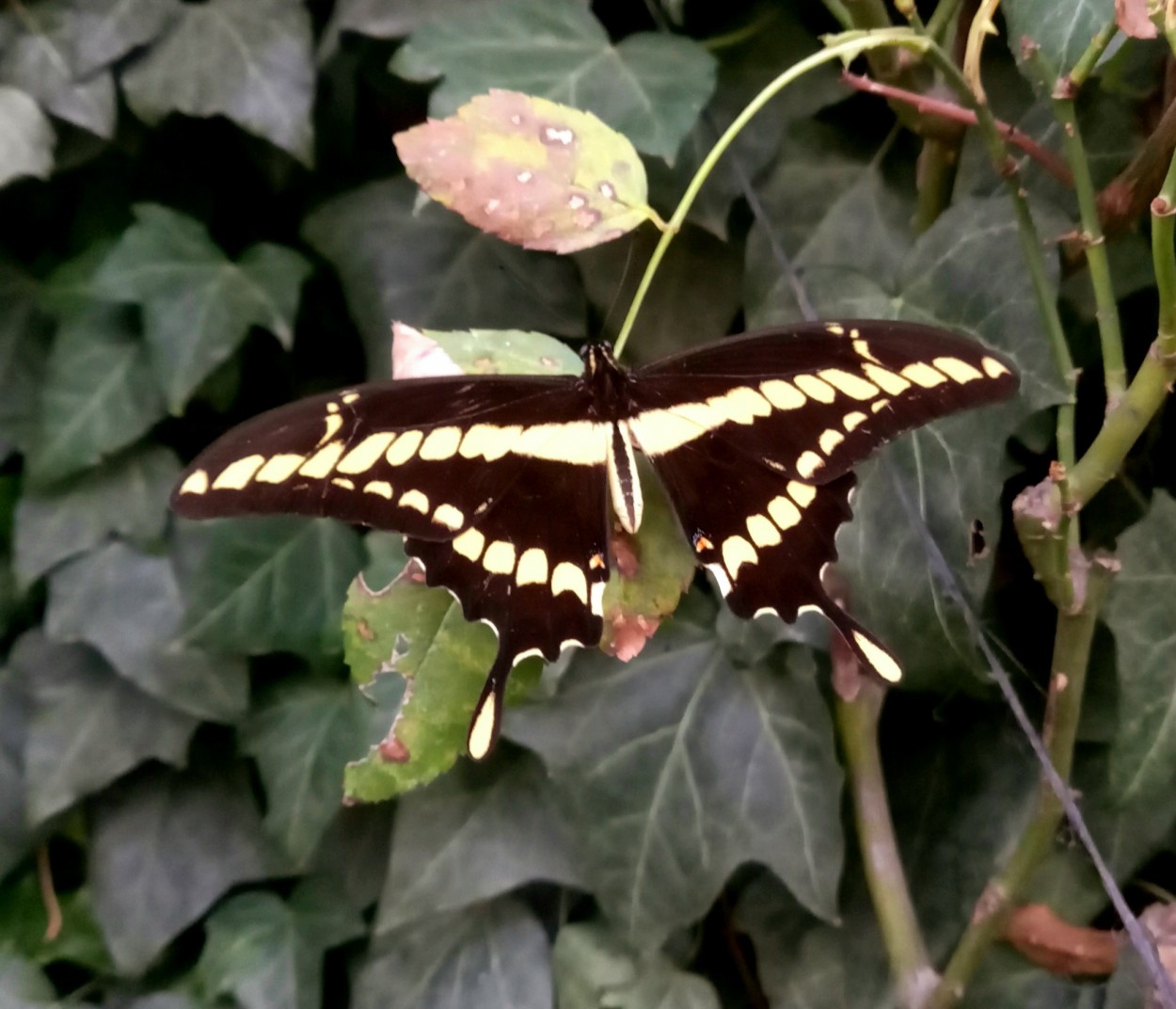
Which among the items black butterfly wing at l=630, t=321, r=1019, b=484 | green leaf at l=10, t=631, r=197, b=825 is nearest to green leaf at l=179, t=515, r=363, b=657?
green leaf at l=10, t=631, r=197, b=825

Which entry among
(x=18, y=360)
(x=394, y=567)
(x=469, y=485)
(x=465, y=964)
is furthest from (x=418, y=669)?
(x=18, y=360)

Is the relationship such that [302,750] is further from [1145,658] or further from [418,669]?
[1145,658]

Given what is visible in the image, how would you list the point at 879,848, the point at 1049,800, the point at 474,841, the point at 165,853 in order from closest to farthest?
the point at 1049,800 < the point at 879,848 < the point at 474,841 < the point at 165,853

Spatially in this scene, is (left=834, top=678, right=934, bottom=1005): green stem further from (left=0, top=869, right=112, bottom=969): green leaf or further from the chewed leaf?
(left=0, top=869, right=112, bottom=969): green leaf

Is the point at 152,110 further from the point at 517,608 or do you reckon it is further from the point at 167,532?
the point at 517,608

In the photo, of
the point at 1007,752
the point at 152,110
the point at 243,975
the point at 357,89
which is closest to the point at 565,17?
the point at 357,89

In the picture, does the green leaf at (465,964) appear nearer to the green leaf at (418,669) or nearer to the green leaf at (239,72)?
the green leaf at (418,669)
